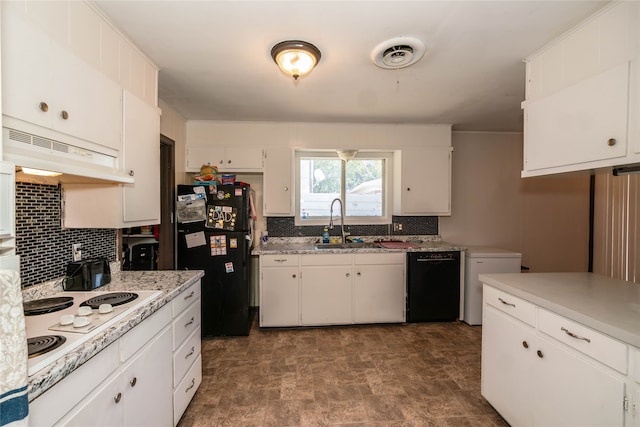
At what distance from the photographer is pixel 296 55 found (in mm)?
1727

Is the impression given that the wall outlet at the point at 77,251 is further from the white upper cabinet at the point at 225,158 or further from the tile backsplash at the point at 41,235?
the white upper cabinet at the point at 225,158

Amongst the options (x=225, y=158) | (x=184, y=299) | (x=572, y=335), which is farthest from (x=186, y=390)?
(x=225, y=158)

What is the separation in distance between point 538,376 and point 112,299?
224cm

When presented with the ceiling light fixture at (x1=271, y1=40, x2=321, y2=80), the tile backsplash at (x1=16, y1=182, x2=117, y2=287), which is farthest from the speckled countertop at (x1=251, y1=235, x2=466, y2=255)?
the ceiling light fixture at (x1=271, y1=40, x2=321, y2=80)

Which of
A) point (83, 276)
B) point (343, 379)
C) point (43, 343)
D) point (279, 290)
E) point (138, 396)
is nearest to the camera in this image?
point (43, 343)

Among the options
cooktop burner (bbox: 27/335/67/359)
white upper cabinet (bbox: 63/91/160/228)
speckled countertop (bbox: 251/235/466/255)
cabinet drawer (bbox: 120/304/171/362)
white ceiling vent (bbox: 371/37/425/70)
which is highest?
white ceiling vent (bbox: 371/37/425/70)

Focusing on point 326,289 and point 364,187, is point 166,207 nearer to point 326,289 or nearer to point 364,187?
point 326,289

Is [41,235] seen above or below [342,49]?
below

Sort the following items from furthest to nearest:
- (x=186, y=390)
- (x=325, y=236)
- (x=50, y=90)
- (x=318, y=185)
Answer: (x=318, y=185)
(x=325, y=236)
(x=186, y=390)
(x=50, y=90)

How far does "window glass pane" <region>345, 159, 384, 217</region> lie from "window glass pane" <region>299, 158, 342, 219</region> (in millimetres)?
167

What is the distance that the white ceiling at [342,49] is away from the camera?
55.9 inches

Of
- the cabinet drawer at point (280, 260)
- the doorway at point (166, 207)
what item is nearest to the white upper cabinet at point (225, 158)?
the doorway at point (166, 207)

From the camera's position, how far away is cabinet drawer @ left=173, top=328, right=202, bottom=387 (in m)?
1.62

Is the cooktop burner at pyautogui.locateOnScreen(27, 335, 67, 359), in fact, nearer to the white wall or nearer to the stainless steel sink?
the stainless steel sink
